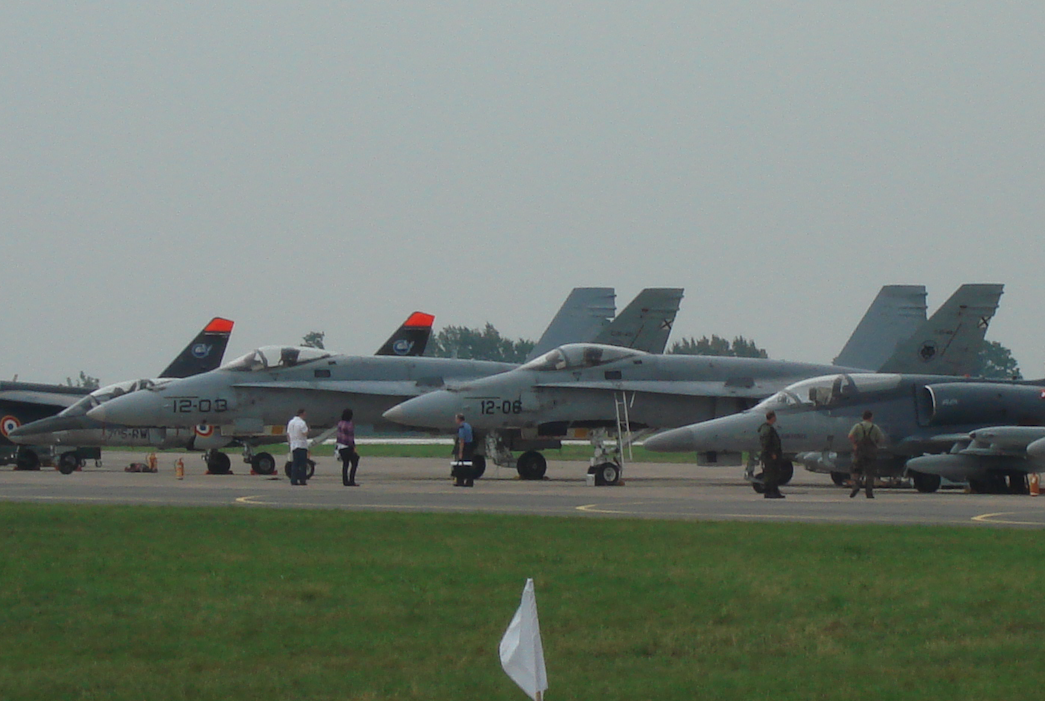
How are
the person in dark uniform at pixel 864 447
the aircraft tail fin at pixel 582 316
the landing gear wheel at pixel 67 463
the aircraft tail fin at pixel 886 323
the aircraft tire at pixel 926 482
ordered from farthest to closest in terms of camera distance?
the aircraft tail fin at pixel 582 316 < the aircraft tail fin at pixel 886 323 < the landing gear wheel at pixel 67 463 < the aircraft tire at pixel 926 482 < the person in dark uniform at pixel 864 447

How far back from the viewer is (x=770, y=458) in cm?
2423

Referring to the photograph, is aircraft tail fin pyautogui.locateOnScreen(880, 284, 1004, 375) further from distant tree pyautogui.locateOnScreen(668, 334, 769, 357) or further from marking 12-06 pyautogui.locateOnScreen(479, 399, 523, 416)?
distant tree pyautogui.locateOnScreen(668, 334, 769, 357)

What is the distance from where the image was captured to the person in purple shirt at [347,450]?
28719 millimetres

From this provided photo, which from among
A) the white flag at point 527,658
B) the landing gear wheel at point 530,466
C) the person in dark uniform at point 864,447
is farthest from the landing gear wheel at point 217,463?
the white flag at point 527,658

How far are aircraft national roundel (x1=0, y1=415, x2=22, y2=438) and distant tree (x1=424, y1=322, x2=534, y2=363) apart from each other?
106 m

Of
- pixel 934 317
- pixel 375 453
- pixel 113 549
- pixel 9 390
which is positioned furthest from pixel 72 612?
pixel 375 453

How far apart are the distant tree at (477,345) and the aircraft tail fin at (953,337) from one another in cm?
11376

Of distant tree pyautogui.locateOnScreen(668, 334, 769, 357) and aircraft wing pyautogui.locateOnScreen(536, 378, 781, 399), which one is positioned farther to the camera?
distant tree pyautogui.locateOnScreen(668, 334, 769, 357)

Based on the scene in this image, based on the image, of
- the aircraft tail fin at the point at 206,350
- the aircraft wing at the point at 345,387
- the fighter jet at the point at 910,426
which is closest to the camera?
the fighter jet at the point at 910,426

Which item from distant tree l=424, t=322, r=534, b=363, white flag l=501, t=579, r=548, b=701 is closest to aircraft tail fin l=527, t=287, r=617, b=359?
white flag l=501, t=579, r=548, b=701

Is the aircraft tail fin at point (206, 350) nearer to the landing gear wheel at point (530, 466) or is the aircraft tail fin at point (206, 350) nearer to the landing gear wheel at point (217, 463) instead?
the landing gear wheel at point (217, 463)

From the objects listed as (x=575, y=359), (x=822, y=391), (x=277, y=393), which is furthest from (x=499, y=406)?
(x=822, y=391)

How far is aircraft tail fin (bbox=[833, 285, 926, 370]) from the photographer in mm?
40250

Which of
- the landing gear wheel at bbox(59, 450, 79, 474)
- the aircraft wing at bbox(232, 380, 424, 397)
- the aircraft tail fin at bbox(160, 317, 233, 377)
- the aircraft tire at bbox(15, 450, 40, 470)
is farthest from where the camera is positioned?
the aircraft tail fin at bbox(160, 317, 233, 377)
